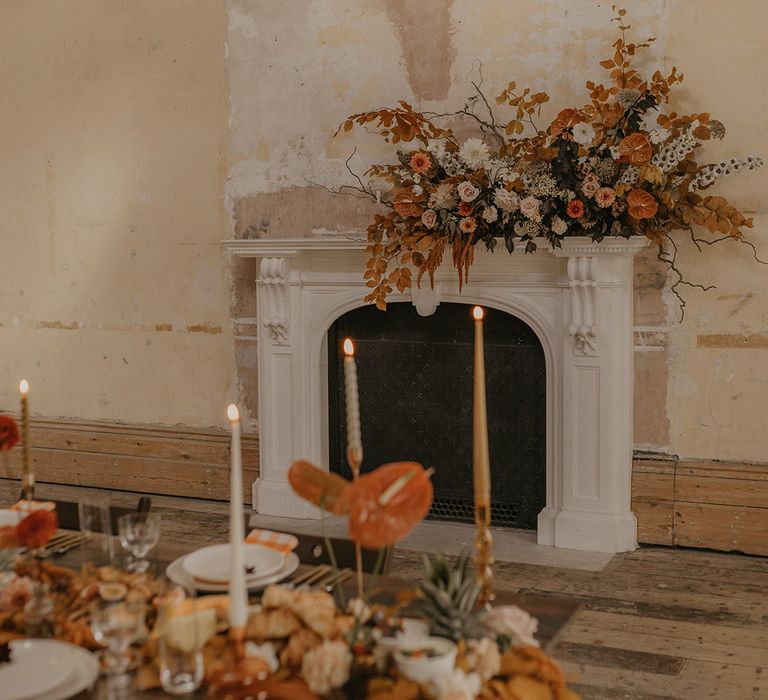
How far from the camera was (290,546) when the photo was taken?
239cm

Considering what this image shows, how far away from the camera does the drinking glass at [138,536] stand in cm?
216

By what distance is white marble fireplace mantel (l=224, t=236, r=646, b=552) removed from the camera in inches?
188

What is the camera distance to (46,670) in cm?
182

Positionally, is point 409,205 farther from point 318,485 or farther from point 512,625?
point 512,625

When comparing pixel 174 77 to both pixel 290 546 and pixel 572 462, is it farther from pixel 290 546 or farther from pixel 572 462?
pixel 290 546

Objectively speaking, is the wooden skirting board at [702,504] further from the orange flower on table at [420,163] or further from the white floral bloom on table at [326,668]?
the white floral bloom on table at [326,668]

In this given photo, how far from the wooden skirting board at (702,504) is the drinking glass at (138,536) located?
125 inches

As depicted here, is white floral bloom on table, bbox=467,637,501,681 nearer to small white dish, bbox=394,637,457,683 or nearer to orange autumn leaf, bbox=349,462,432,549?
small white dish, bbox=394,637,457,683

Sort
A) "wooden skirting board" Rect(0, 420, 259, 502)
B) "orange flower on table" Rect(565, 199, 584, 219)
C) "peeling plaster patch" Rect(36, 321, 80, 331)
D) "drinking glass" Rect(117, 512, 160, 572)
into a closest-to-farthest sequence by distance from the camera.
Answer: "drinking glass" Rect(117, 512, 160, 572), "orange flower on table" Rect(565, 199, 584, 219), "wooden skirting board" Rect(0, 420, 259, 502), "peeling plaster patch" Rect(36, 321, 80, 331)

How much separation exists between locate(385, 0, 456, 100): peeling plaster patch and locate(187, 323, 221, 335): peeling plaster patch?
67.3 inches

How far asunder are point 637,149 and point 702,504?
161 cm

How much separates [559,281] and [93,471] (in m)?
3.09

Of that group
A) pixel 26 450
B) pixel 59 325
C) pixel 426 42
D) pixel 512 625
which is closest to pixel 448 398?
pixel 426 42

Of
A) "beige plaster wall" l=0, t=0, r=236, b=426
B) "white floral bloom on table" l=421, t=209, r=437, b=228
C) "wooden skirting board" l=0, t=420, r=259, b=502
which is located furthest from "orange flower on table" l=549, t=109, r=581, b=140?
"wooden skirting board" l=0, t=420, r=259, b=502
